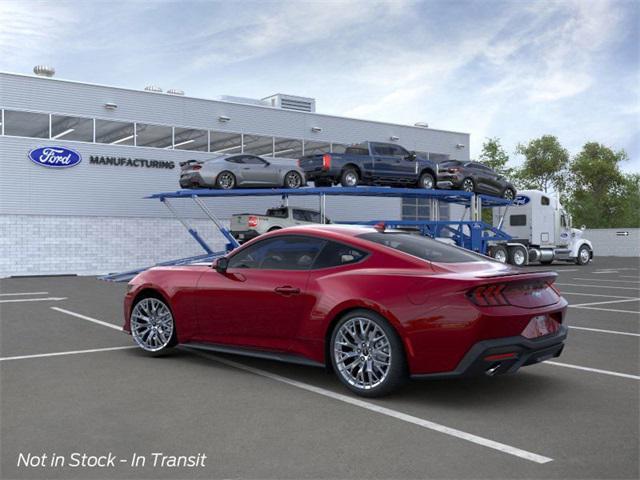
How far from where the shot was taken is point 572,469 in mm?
3842

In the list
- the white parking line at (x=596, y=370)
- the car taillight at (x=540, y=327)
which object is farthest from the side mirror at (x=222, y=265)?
the white parking line at (x=596, y=370)

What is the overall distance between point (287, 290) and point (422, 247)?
1.29 meters

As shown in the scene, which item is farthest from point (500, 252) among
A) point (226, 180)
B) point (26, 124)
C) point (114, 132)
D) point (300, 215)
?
point (26, 124)

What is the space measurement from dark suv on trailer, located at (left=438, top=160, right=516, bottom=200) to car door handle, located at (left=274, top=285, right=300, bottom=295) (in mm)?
18978

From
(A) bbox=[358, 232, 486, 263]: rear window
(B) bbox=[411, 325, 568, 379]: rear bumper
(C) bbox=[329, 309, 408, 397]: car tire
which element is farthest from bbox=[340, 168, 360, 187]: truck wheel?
(B) bbox=[411, 325, 568, 379]: rear bumper

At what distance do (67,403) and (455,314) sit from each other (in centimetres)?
316

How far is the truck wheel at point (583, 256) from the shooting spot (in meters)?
32.0

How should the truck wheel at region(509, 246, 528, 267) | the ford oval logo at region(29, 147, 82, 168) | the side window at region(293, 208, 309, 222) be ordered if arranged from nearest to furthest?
the side window at region(293, 208, 309, 222) < the ford oval logo at region(29, 147, 82, 168) < the truck wheel at region(509, 246, 528, 267)

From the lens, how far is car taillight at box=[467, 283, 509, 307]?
5.12 metres

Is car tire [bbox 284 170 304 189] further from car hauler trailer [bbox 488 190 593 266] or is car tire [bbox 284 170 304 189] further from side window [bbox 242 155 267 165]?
car hauler trailer [bbox 488 190 593 266]

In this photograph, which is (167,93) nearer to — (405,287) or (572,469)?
(405,287)

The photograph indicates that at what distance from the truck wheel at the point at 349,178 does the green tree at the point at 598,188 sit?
5538cm

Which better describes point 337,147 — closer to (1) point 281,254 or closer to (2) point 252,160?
(2) point 252,160

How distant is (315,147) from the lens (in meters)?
33.1
